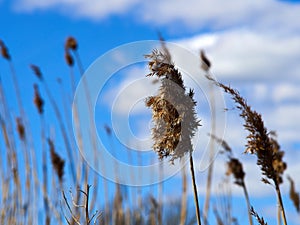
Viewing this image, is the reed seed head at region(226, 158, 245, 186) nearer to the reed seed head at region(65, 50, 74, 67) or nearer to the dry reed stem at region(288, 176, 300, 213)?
the dry reed stem at region(288, 176, 300, 213)

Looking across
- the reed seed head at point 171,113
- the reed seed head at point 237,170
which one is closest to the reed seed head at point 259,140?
the reed seed head at point 171,113

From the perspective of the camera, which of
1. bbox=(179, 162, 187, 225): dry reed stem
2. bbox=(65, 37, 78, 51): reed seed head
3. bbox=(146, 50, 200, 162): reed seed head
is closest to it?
bbox=(146, 50, 200, 162): reed seed head

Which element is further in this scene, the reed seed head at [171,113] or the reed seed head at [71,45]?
the reed seed head at [71,45]

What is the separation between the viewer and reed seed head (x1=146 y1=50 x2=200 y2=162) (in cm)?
132

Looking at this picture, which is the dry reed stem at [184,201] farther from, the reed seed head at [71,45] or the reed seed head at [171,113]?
the reed seed head at [171,113]

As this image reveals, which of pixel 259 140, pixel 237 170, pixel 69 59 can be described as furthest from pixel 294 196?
pixel 69 59

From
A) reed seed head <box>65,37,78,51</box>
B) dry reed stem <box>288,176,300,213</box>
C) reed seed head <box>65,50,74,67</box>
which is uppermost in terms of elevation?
reed seed head <box>65,37,78,51</box>

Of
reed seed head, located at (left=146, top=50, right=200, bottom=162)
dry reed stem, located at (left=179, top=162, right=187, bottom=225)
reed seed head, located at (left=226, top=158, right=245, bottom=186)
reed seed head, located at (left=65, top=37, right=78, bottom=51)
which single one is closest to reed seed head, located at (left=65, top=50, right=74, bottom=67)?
reed seed head, located at (left=65, top=37, right=78, bottom=51)

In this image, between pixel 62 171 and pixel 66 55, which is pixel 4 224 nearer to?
pixel 62 171

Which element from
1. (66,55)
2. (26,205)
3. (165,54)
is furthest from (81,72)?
(165,54)

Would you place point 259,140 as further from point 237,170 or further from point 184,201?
point 184,201

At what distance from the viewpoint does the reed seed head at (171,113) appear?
1316 mm

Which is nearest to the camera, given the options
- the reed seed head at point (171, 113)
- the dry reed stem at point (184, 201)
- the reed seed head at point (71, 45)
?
the reed seed head at point (171, 113)

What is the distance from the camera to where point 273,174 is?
140 centimetres
